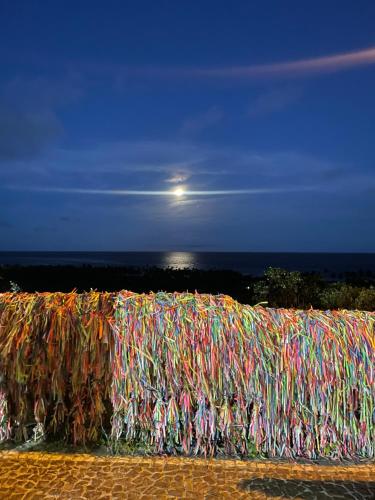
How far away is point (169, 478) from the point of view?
3520 mm

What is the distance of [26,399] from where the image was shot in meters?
4.11

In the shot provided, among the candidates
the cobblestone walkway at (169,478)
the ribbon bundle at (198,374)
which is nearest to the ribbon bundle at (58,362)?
the ribbon bundle at (198,374)

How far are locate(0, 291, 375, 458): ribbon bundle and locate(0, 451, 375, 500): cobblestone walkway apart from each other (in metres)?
0.20

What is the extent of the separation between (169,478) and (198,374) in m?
0.87

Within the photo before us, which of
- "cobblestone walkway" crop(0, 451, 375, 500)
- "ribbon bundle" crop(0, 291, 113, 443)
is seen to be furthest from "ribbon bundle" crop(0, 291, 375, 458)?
"cobblestone walkway" crop(0, 451, 375, 500)

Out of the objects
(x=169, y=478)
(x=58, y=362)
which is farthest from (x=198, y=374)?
(x=58, y=362)

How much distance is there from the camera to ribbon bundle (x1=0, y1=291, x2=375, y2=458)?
3844 mm

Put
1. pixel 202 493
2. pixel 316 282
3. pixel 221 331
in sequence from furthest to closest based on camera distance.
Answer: pixel 316 282
pixel 221 331
pixel 202 493

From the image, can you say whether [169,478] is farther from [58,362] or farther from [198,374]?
[58,362]

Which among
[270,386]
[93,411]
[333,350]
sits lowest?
[93,411]

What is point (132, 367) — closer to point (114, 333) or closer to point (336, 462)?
point (114, 333)

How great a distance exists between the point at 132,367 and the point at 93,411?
605 mm

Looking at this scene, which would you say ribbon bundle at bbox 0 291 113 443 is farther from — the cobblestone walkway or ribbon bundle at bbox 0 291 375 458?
the cobblestone walkway

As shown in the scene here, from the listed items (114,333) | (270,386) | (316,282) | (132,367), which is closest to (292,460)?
(270,386)
